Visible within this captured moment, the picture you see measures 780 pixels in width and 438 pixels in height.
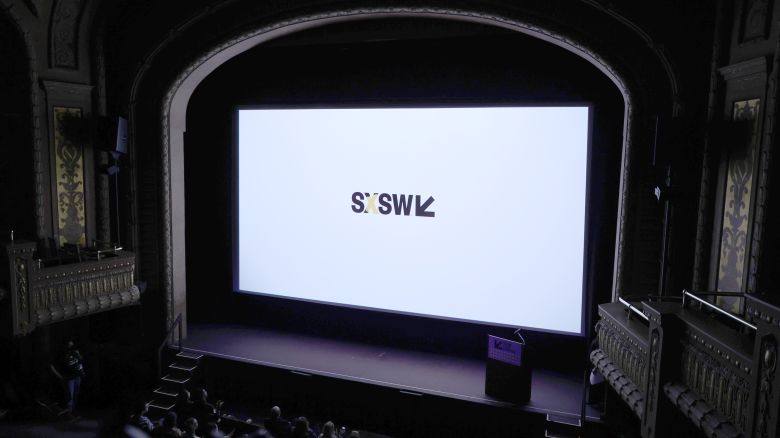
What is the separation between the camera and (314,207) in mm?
6695

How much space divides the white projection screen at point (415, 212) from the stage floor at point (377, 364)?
526mm

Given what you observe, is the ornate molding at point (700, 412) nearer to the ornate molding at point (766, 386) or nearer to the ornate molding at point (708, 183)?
the ornate molding at point (766, 386)

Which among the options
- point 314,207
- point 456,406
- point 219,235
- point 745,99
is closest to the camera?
point 745,99

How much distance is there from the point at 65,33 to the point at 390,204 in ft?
13.2

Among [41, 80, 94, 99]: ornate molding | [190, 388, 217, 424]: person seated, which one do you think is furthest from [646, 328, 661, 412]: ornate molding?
[41, 80, 94, 99]: ornate molding

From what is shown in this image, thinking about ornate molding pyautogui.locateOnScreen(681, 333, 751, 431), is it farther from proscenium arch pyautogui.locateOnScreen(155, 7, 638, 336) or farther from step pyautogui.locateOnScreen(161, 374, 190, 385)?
step pyautogui.locateOnScreen(161, 374, 190, 385)

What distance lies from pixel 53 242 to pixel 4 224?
790 millimetres

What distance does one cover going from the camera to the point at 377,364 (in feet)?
19.9

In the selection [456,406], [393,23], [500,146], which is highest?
[393,23]

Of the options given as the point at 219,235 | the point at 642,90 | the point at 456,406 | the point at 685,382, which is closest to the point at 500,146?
the point at 642,90

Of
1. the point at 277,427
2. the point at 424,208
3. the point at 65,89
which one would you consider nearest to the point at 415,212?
the point at 424,208

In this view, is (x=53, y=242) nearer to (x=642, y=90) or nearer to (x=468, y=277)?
(x=468, y=277)

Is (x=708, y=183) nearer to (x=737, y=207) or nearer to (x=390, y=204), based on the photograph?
(x=737, y=207)

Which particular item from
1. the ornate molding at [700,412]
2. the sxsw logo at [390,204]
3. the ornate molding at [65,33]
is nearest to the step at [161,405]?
the sxsw logo at [390,204]
